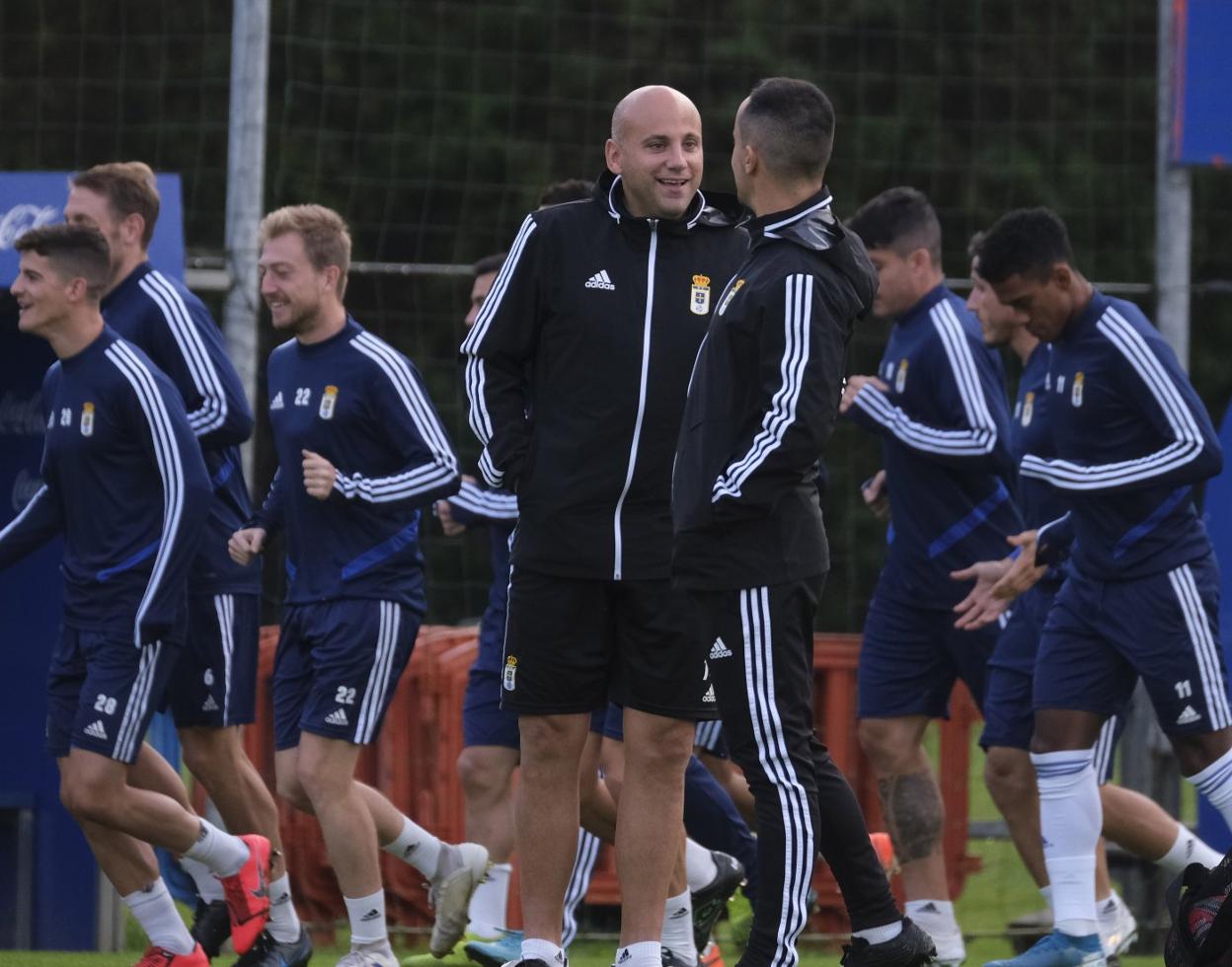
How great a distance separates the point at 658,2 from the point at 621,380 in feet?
48.1

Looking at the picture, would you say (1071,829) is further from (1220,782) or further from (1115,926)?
(1115,926)

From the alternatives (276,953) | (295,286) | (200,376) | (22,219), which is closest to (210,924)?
(276,953)

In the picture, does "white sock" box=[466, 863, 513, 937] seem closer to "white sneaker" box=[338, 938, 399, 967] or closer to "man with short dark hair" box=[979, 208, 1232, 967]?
"white sneaker" box=[338, 938, 399, 967]

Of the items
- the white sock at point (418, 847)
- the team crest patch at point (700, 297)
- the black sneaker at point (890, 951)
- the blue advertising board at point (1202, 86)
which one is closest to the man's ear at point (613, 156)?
the team crest patch at point (700, 297)

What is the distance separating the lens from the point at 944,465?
24.9 ft

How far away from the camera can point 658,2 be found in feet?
65.9

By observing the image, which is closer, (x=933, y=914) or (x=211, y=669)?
(x=211, y=669)

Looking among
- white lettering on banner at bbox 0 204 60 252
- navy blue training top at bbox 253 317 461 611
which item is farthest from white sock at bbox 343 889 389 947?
white lettering on banner at bbox 0 204 60 252

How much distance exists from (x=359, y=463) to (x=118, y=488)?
2.44ft

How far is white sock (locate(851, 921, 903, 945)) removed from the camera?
18.4 ft

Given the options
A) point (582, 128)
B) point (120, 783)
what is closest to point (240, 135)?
point (120, 783)

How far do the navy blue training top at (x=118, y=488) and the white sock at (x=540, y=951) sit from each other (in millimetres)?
1495

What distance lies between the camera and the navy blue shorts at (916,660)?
767 cm

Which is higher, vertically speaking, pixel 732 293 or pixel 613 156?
pixel 613 156
